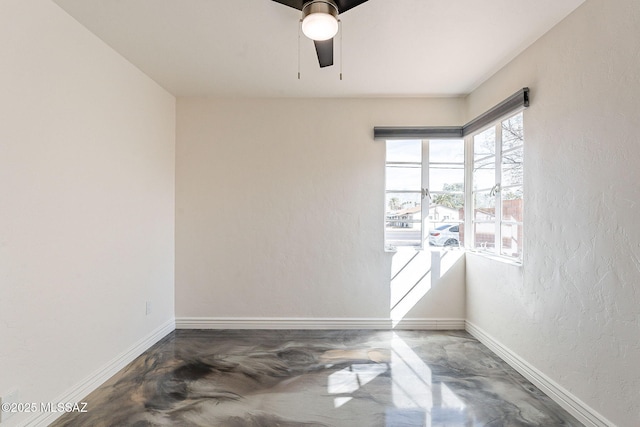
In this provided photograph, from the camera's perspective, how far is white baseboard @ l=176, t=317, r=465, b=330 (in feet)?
11.0

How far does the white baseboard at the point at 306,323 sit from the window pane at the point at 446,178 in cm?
142

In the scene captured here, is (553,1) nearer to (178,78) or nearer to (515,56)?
(515,56)

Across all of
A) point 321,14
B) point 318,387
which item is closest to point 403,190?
point 318,387

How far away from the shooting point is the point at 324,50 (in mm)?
1842

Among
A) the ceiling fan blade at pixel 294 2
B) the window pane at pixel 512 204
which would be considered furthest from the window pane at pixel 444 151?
the ceiling fan blade at pixel 294 2

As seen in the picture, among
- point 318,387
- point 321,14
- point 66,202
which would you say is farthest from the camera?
point 318,387

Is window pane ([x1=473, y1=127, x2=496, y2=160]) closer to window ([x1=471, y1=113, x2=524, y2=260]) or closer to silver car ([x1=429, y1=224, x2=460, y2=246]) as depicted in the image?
window ([x1=471, y1=113, x2=524, y2=260])

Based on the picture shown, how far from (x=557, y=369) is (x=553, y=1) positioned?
228cm

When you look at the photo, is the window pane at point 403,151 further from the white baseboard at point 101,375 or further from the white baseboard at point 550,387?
the white baseboard at point 101,375

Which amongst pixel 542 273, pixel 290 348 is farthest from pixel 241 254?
pixel 542 273

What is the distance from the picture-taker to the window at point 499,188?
2.58 m

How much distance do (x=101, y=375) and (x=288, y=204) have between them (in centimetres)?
207

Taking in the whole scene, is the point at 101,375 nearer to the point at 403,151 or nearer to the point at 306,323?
the point at 306,323

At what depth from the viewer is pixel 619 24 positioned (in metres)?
1.65
